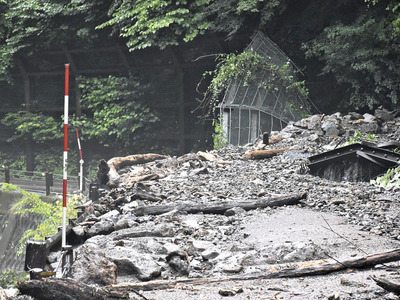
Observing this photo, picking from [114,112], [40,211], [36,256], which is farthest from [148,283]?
[114,112]

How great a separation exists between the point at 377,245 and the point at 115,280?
7.68 feet

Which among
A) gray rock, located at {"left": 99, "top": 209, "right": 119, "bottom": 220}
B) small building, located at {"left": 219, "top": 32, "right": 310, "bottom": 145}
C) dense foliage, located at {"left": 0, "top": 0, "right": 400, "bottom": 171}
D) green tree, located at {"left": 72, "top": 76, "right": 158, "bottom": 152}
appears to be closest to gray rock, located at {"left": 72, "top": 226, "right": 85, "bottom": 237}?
gray rock, located at {"left": 99, "top": 209, "right": 119, "bottom": 220}

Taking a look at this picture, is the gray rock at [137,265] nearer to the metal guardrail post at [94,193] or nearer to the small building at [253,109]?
the metal guardrail post at [94,193]

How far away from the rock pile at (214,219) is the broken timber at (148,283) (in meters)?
0.23

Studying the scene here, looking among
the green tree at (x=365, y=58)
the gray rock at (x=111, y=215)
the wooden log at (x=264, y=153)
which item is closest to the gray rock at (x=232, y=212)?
the gray rock at (x=111, y=215)

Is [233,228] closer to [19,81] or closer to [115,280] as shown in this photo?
[115,280]

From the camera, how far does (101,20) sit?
67.2ft

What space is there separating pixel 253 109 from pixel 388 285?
38.5 ft

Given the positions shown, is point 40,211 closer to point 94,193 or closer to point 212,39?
point 94,193

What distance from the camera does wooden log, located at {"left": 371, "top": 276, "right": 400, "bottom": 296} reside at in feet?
12.1

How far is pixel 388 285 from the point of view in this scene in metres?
3.74

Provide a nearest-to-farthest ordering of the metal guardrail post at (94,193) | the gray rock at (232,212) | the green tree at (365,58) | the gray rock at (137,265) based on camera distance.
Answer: the gray rock at (137,265) < the gray rock at (232,212) < the metal guardrail post at (94,193) < the green tree at (365,58)

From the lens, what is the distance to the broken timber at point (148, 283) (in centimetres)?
400

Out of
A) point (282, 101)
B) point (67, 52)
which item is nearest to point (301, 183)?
point (282, 101)
